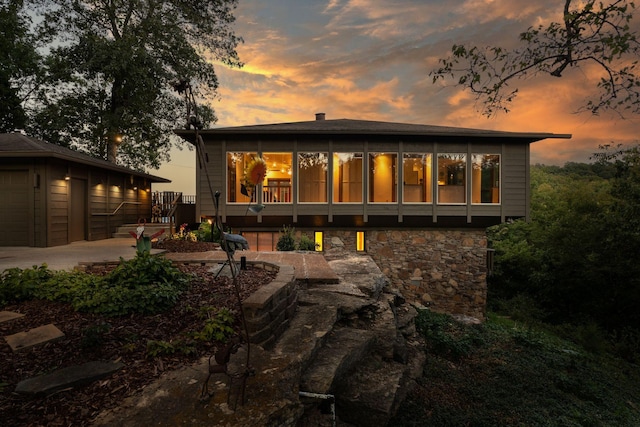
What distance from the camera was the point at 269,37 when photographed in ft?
41.0

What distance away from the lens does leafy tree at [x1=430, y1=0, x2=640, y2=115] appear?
3570mm

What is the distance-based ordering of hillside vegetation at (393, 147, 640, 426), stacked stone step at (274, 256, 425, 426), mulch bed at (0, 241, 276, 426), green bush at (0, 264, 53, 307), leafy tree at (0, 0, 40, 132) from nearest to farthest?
mulch bed at (0, 241, 276, 426) → stacked stone step at (274, 256, 425, 426) → green bush at (0, 264, 53, 307) → hillside vegetation at (393, 147, 640, 426) → leafy tree at (0, 0, 40, 132)

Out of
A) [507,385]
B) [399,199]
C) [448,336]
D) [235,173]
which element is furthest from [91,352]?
[399,199]

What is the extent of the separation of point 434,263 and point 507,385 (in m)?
6.49

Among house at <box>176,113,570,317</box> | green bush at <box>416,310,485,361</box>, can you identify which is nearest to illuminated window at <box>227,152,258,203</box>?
house at <box>176,113,570,317</box>

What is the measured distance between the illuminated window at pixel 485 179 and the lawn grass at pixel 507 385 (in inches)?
201

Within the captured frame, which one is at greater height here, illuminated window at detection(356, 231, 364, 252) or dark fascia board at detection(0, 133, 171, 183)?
dark fascia board at detection(0, 133, 171, 183)

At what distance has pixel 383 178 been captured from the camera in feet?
36.9

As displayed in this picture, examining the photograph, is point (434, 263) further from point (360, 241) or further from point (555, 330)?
point (555, 330)

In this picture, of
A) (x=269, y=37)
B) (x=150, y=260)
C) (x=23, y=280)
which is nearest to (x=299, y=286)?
(x=150, y=260)

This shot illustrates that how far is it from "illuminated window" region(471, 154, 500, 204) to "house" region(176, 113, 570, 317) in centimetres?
3

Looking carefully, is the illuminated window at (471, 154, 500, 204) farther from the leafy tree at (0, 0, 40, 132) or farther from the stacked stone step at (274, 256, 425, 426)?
the leafy tree at (0, 0, 40, 132)

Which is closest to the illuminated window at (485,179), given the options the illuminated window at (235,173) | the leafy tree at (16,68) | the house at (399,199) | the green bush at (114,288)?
the house at (399,199)

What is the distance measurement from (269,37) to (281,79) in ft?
7.46
